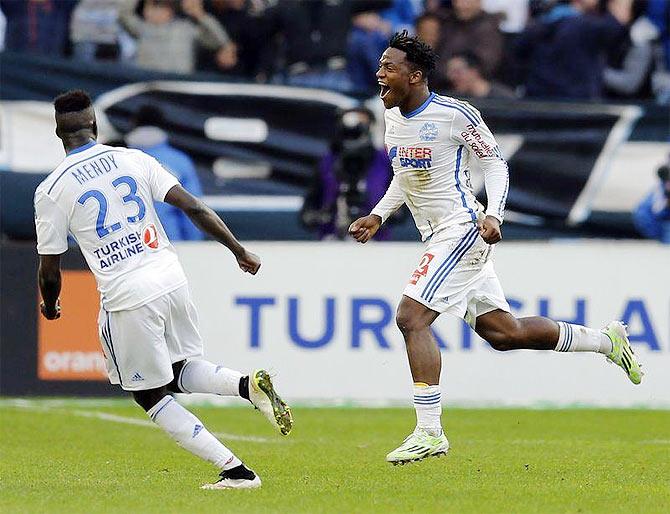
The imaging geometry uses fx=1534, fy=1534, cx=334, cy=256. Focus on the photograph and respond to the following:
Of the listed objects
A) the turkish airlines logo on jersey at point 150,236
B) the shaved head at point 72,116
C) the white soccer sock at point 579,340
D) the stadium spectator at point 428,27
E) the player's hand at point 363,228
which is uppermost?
the shaved head at point 72,116

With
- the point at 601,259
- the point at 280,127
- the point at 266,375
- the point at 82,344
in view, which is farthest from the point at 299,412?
the point at 266,375

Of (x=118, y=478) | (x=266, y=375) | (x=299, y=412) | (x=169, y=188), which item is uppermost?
(x=169, y=188)

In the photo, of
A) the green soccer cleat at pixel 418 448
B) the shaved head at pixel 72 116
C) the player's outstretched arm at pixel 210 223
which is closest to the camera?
the player's outstretched arm at pixel 210 223

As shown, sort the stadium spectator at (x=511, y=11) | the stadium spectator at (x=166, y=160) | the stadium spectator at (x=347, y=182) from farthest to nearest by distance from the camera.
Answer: the stadium spectator at (x=511, y=11) → the stadium spectator at (x=347, y=182) → the stadium spectator at (x=166, y=160)

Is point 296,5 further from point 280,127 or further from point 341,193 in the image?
point 341,193

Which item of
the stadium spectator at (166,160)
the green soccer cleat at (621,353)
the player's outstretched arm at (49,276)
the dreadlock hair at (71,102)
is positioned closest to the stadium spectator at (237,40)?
the stadium spectator at (166,160)

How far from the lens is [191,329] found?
26.7 feet

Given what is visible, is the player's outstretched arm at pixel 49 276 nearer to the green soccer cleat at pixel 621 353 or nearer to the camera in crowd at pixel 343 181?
the green soccer cleat at pixel 621 353

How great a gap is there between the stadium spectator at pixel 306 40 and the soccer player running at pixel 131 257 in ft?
29.3

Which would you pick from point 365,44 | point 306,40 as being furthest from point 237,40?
point 365,44

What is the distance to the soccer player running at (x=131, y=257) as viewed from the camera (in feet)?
25.7

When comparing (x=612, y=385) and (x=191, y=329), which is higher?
(x=191, y=329)

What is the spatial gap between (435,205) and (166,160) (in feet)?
21.4

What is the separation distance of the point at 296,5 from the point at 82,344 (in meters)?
5.01
